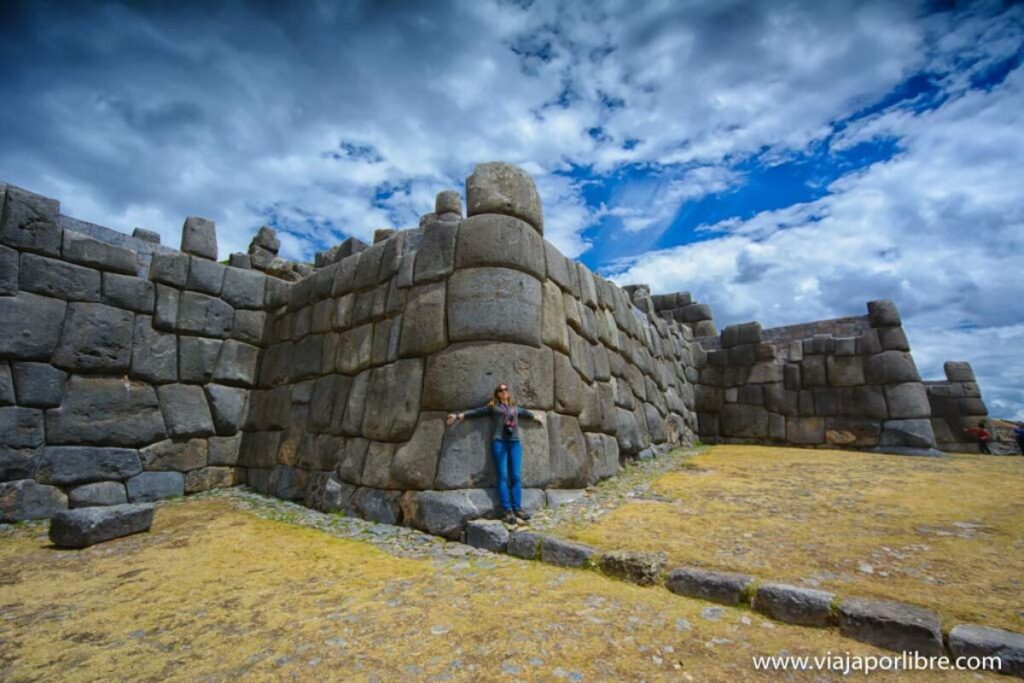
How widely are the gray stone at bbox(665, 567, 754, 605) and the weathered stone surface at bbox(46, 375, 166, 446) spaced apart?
7.14m

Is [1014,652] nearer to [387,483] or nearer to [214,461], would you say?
[387,483]

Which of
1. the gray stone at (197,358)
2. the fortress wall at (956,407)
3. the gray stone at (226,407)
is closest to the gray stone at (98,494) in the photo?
the gray stone at (226,407)

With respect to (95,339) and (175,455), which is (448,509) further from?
(95,339)

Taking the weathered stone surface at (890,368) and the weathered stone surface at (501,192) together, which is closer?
the weathered stone surface at (501,192)

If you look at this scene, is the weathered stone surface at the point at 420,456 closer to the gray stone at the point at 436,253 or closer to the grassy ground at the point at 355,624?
the grassy ground at the point at 355,624

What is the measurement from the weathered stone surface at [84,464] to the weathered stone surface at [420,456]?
4003mm

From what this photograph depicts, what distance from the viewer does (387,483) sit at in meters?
5.37

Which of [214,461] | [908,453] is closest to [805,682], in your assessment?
[214,461]

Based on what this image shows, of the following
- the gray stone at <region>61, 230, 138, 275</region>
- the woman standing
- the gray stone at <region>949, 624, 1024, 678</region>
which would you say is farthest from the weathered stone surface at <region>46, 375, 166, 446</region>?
the gray stone at <region>949, 624, 1024, 678</region>

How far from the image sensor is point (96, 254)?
6.45 m

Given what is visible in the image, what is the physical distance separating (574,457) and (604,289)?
154 inches

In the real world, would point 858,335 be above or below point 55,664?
above

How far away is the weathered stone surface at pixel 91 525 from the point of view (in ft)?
15.0

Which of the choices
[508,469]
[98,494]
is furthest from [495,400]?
[98,494]
